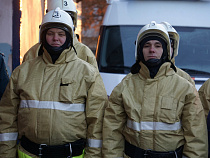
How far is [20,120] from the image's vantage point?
362 centimetres

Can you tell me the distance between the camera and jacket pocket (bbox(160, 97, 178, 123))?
135 inches

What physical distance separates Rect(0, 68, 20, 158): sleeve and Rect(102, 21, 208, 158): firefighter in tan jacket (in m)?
0.89

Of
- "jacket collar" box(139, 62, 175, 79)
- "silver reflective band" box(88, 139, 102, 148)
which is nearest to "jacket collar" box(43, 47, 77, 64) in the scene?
"jacket collar" box(139, 62, 175, 79)

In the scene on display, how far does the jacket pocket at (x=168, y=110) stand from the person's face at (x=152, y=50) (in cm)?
44

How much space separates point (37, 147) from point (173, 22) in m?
3.77

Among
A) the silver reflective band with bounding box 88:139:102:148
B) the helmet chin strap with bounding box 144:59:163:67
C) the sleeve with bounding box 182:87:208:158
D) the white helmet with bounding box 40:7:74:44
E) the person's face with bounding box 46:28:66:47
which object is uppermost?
the white helmet with bounding box 40:7:74:44

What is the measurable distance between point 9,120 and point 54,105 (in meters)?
0.51

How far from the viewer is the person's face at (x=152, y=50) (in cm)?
366

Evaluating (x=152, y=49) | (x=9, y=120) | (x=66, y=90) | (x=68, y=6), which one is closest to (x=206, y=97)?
(x=152, y=49)

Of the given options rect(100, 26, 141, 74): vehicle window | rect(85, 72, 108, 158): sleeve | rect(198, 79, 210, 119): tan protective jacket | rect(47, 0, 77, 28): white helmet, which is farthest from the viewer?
rect(100, 26, 141, 74): vehicle window

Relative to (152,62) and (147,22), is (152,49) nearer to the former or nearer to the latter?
(152,62)

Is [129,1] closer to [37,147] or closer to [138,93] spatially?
[138,93]

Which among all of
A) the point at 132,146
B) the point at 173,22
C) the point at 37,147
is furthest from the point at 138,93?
the point at 173,22

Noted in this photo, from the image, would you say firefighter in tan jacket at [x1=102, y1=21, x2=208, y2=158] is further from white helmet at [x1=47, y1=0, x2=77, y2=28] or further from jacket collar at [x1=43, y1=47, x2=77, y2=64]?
white helmet at [x1=47, y1=0, x2=77, y2=28]
